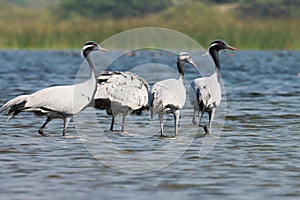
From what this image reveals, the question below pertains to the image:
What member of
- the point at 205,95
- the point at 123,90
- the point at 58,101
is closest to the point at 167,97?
the point at 205,95

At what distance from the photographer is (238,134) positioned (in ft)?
42.9

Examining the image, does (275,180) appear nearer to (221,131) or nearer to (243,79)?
(221,131)

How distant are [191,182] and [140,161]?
1524 mm

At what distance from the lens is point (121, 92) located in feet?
42.8

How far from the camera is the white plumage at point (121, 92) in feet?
42.7

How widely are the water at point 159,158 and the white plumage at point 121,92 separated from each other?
0.47 m

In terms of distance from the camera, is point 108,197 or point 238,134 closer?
point 108,197

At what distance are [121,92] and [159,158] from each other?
264 centimetres

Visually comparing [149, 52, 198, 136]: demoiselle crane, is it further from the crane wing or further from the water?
the crane wing

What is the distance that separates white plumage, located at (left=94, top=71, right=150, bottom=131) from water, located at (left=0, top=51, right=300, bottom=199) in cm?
47

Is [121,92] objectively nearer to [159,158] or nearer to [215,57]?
A: [215,57]

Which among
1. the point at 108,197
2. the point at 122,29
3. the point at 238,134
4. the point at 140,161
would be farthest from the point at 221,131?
the point at 122,29

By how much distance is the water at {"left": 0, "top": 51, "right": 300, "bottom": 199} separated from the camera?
8531 millimetres

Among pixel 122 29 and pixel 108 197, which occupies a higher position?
pixel 122 29
